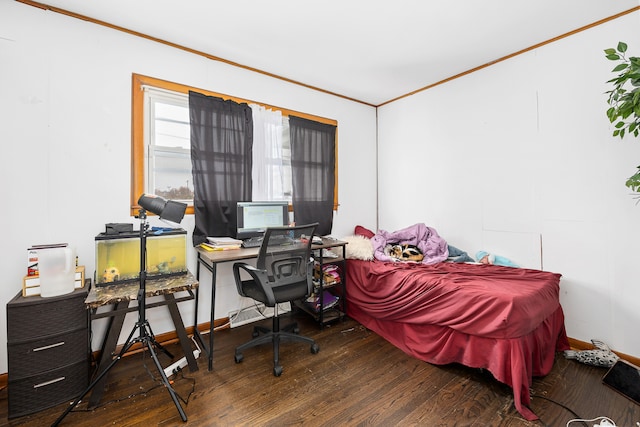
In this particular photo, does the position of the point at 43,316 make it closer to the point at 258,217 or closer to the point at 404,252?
the point at 258,217

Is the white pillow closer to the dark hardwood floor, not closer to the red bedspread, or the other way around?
the red bedspread

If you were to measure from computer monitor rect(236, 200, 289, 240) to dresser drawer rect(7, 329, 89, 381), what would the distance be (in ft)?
4.33

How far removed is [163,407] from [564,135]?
3.62 meters

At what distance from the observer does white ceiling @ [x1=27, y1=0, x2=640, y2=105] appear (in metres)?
1.98

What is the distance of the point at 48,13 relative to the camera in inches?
77.9

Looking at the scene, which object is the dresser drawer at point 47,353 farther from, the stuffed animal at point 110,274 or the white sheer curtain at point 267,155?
the white sheer curtain at point 267,155

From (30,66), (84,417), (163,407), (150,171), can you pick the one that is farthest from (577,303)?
(30,66)

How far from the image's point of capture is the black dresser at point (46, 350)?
157 cm

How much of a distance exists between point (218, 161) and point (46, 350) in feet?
5.83

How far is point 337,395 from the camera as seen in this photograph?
5.85 feet

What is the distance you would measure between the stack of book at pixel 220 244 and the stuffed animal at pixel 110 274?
0.65 metres

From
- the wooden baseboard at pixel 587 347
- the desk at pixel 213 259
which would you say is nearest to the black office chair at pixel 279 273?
the desk at pixel 213 259

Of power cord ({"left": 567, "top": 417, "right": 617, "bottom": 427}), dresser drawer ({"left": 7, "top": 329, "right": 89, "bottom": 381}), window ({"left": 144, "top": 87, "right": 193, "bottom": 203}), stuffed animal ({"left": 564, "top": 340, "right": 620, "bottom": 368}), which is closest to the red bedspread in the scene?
stuffed animal ({"left": 564, "top": 340, "right": 620, "bottom": 368})

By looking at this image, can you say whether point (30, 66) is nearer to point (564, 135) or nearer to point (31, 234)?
point (31, 234)
